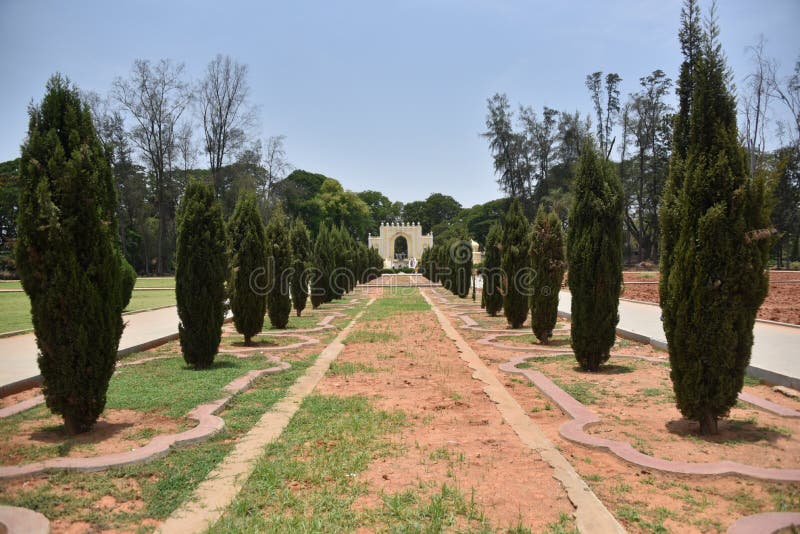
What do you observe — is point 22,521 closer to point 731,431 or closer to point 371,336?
point 731,431

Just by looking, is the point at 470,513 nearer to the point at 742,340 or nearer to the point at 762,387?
the point at 742,340

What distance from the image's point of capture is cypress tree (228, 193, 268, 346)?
9.79 meters

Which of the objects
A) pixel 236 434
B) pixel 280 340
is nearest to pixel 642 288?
pixel 280 340

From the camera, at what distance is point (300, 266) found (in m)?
16.5

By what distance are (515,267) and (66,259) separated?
10353mm

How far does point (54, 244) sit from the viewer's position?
444 cm

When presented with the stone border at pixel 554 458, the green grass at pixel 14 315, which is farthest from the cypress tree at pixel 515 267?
the green grass at pixel 14 315

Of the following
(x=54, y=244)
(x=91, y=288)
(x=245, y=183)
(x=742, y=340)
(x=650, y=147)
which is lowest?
(x=742, y=340)

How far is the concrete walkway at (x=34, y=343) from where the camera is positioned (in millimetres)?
6793

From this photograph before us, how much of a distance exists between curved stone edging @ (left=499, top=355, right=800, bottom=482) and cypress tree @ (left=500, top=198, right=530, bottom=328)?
265 inches

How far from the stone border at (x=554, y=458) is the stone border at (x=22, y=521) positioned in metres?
2.85

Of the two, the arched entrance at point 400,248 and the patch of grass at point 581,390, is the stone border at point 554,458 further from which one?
the arched entrance at point 400,248

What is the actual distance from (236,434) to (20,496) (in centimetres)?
164

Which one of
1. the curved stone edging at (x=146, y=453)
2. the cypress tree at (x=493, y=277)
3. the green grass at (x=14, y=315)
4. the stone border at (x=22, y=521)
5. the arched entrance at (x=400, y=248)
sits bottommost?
the curved stone edging at (x=146, y=453)
